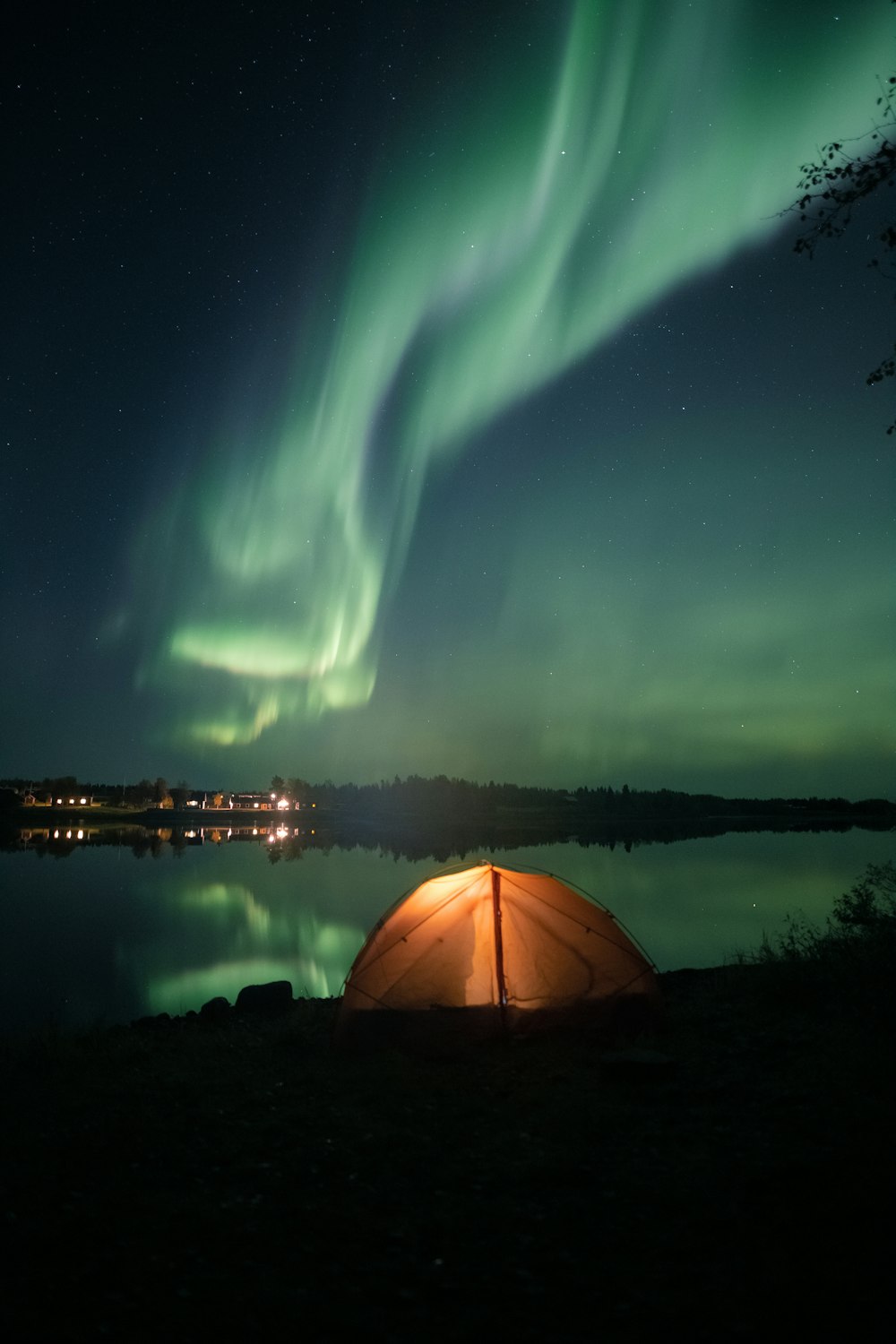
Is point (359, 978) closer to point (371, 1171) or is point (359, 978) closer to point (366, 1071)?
point (366, 1071)

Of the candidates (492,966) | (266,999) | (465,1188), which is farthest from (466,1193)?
(266,999)

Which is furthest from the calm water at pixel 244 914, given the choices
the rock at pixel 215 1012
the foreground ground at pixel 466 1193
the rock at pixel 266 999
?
the foreground ground at pixel 466 1193

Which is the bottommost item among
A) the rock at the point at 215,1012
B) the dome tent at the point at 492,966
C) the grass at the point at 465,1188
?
the rock at the point at 215,1012

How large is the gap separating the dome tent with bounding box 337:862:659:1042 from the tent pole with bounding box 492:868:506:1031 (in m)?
0.01

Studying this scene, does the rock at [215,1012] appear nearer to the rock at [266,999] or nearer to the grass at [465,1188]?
the rock at [266,999]

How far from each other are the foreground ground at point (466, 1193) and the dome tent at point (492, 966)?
2.27ft

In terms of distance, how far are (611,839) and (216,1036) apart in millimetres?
96952

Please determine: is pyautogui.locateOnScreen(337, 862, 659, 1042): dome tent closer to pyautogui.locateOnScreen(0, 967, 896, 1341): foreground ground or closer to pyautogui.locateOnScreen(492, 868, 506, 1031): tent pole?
pyautogui.locateOnScreen(492, 868, 506, 1031): tent pole

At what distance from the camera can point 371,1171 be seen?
7.88 meters

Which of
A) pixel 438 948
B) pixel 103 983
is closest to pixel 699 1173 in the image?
pixel 438 948

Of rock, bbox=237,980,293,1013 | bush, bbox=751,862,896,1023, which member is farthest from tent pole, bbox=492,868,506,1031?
rock, bbox=237,980,293,1013

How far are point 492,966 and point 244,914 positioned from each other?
86.8 feet

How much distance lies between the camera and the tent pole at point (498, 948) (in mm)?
12531

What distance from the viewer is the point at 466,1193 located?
7328 millimetres
